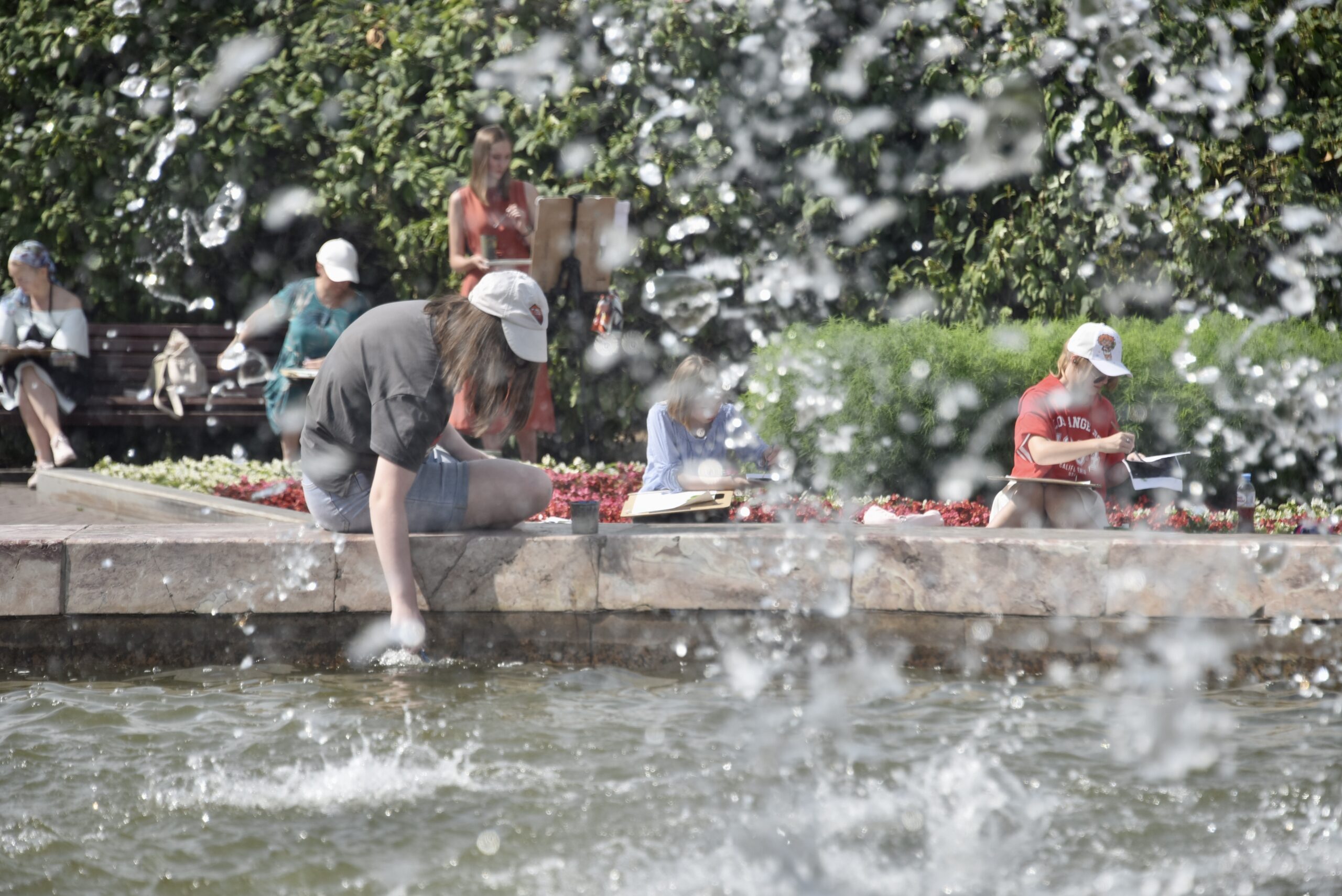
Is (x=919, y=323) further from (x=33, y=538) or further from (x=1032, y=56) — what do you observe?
(x=33, y=538)

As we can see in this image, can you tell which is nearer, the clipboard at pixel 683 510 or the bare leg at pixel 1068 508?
the clipboard at pixel 683 510

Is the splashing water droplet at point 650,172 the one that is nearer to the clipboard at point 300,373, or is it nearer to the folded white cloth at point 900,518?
the clipboard at point 300,373

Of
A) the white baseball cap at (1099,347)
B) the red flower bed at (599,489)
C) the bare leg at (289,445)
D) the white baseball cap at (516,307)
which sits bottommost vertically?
the red flower bed at (599,489)

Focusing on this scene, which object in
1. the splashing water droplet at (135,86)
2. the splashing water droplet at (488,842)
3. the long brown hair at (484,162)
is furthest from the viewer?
the splashing water droplet at (135,86)

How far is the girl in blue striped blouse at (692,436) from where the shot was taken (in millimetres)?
5512

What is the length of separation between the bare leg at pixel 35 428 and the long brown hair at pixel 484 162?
3.04m

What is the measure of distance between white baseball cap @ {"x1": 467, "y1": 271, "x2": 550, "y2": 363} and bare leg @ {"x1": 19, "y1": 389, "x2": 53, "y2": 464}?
5218mm

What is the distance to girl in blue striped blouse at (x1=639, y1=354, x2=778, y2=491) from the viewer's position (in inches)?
217

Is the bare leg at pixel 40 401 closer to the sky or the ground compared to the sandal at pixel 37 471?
closer to the sky

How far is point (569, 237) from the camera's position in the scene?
8016 mm

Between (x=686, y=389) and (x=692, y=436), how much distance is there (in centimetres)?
19

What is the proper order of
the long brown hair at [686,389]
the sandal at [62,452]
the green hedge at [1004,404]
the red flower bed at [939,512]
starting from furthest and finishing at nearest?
1. the sandal at [62,452]
2. the green hedge at [1004,404]
3. the red flower bed at [939,512]
4. the long brown hair at [686,389]

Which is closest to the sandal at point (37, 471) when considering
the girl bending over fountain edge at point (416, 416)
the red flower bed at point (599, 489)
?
the red flower bed at point (599, 489)

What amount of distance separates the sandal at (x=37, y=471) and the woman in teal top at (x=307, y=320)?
4.23 ft
